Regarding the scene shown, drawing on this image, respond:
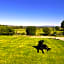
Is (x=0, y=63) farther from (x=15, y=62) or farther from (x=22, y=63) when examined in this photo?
Answer: (x=22, y=63)

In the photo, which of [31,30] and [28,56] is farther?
[31,30]

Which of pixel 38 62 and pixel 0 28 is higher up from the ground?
pixel 0 28

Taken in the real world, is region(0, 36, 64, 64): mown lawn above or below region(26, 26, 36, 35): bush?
below

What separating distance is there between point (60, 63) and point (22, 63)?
5109 millimetres

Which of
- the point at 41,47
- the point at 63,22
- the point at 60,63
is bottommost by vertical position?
the point at 60,63

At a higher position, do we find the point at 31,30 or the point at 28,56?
the point at 31,30

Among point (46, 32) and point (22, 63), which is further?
point (46, 32)

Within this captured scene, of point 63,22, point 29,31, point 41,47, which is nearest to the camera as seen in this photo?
point 41,47

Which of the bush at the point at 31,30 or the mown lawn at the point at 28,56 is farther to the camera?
the bush at the point at 31,30

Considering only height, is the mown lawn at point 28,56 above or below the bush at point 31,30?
below

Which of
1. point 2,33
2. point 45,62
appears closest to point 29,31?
point 2,33

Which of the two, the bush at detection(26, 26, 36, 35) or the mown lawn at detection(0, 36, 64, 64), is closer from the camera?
the mown lawn at detection(0, 36, 64, 64)

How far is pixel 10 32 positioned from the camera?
169 feet

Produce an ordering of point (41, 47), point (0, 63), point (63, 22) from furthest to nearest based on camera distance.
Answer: point (63, 22)
point (41, 47)
point (0, 63)
